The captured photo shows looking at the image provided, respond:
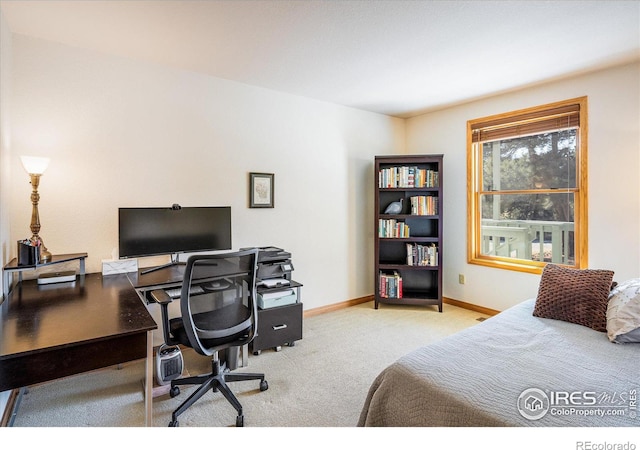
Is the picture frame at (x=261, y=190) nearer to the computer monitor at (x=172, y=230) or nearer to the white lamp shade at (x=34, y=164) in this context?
the computer monitor at (x=172, y=230)

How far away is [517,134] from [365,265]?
2.24 m

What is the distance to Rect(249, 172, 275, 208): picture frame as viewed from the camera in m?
3.28

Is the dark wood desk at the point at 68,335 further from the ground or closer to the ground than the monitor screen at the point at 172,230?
closer to the ground

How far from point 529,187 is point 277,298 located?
113 inches

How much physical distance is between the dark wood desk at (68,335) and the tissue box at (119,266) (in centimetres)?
48

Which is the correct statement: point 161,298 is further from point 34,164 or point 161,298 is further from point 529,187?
point 529,187

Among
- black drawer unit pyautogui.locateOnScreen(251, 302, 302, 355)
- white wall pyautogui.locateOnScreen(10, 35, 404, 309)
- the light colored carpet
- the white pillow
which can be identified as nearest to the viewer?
the white pillow

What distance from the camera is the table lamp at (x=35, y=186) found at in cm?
212

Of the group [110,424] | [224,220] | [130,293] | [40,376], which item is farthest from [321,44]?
[110,424]

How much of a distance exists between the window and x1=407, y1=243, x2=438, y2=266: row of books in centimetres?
44

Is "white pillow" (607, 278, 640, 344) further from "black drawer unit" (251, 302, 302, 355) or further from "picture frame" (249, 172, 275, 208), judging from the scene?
"picture frame" (249, 172, 275, 208)

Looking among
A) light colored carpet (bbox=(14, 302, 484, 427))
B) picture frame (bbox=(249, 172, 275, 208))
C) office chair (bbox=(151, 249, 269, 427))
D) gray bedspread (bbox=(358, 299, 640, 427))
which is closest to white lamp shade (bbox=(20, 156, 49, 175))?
office chair (bbox=(151, 249, 269, 427))

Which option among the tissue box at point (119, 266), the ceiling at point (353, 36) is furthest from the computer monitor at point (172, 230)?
the ceiling at point (353, 36)

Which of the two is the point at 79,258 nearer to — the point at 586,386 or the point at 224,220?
the point at 224,220
